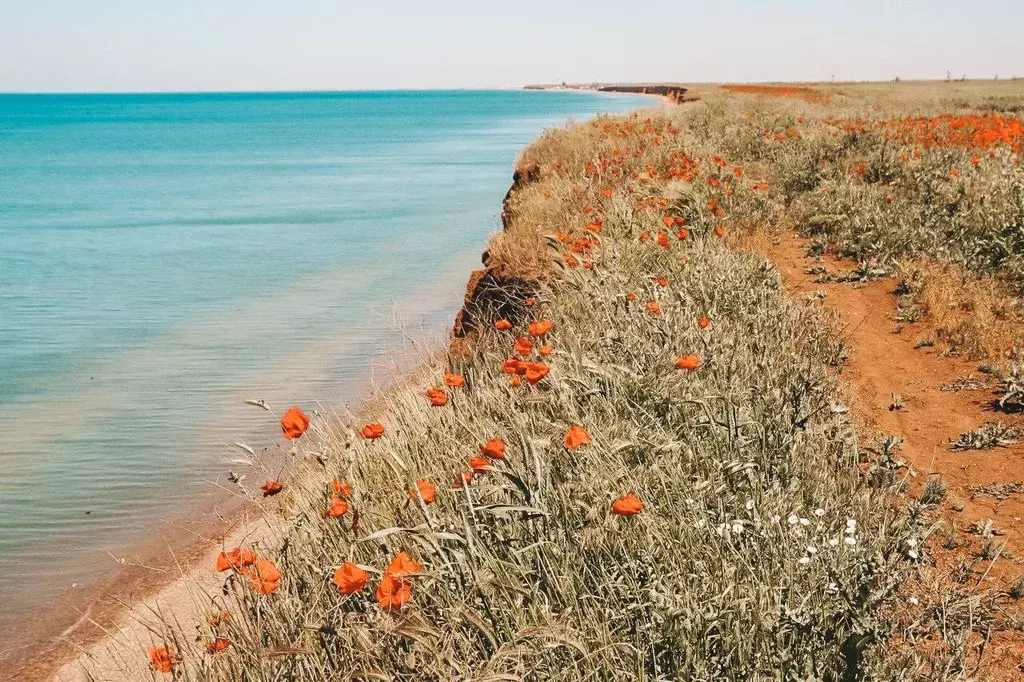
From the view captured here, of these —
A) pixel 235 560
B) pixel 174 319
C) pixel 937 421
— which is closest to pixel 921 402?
pixel 937 421

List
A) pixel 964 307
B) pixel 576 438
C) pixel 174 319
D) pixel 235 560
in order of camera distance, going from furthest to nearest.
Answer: pixel 174 319, pixel 964 307, pixel 235 560, pixel 576 438

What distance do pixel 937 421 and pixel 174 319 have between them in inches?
531

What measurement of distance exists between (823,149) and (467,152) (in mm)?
36992

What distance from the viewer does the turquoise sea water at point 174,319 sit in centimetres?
745

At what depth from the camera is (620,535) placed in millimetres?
2643

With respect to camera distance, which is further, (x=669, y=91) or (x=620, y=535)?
(x=669, y=91)

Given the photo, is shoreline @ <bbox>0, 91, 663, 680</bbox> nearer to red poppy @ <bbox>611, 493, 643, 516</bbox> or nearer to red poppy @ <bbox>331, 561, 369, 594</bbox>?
red poppy @ <bbox>331, 561, 369, 594</bbox>

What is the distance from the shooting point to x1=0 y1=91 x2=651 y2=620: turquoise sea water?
24.5 feet

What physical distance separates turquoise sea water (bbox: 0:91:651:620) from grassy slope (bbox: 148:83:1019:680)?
83cm

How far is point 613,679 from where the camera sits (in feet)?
7.20

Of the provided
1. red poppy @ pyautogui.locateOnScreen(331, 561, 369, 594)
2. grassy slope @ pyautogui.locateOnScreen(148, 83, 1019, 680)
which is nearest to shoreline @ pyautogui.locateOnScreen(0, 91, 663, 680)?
grassy slope @ pyautogui.locateOnScreen(148, 83, 1019, 680)

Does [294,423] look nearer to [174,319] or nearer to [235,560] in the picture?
[235,560]

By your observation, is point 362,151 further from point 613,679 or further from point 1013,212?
point 613,679

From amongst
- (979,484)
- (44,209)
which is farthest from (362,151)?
(979,484)
